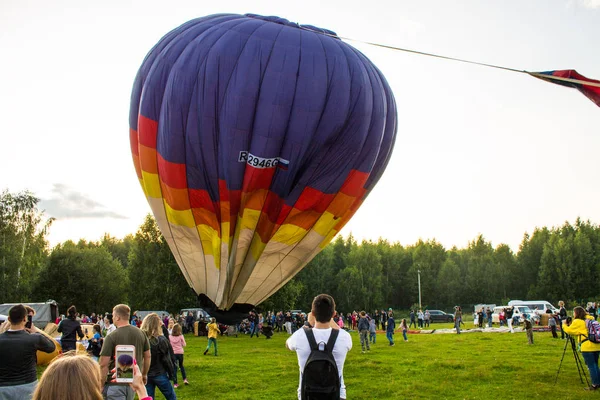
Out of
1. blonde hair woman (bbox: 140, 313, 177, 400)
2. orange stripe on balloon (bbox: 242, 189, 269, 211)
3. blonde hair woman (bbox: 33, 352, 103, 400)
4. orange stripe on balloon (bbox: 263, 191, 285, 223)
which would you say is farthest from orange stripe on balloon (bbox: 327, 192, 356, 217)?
blonde hair woman (bbox: 33, 352, 103, 400)

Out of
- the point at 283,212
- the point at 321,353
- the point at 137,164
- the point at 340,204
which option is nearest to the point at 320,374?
the point at 321,353

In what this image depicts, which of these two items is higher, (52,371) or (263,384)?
(52,371)

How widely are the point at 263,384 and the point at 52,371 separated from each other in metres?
9.33

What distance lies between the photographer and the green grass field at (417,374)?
32.2ft

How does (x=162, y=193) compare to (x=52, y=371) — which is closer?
(x=52, y=371)

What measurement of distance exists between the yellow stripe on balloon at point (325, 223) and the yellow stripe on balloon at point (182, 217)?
8.13 feet

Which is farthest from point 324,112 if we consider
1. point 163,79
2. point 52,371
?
point 52,371

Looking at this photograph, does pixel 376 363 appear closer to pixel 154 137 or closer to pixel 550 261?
pixel 154 137

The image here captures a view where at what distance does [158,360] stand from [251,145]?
4.44 meters

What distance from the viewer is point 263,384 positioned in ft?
35.7

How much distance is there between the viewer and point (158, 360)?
725 cm

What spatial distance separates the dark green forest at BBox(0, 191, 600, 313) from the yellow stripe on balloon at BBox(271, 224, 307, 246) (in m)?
30.6

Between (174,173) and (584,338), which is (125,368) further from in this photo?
(584,338)

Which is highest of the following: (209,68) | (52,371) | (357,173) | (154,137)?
(209,68)
